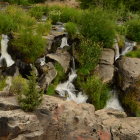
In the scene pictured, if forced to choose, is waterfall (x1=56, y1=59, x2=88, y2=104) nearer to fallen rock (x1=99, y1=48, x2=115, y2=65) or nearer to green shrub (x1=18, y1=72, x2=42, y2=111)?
fallen rock (x1=99, y1=48, x2=115, y2=65)

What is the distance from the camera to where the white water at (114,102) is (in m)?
19.5

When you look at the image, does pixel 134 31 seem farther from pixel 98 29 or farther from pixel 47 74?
pixel 47 74

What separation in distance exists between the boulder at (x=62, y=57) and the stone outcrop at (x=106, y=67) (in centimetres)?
178

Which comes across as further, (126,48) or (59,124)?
(126,48)

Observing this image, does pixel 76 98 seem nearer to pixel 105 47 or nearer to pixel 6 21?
pixel 105 47

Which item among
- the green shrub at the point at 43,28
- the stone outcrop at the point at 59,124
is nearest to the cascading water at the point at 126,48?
the green shrub at the point at 43,28

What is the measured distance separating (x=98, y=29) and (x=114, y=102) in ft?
16.1

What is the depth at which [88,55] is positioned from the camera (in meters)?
20.5

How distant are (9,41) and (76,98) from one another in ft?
16.6

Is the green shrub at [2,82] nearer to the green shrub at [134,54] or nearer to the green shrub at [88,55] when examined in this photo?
the green shrub at [88,55]

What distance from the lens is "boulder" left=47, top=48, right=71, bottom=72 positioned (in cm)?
2016

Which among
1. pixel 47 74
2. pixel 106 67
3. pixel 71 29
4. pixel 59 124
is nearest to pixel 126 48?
pixel 106 67

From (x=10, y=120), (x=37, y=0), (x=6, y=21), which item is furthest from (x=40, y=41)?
(x=37, y=0)

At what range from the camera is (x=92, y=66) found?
66.6 feet
